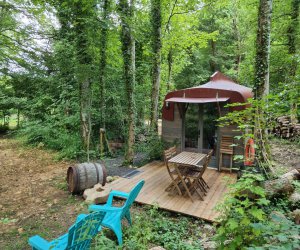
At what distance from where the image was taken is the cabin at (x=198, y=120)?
6.77 metres

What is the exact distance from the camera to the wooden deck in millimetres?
4234

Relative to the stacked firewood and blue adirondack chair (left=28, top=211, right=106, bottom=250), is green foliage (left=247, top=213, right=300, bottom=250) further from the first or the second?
the stacked firewood

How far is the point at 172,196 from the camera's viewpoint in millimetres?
4895

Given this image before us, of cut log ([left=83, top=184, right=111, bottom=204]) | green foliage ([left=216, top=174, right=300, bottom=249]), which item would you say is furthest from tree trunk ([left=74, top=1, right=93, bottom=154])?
green foliage ([left=216, top=174, right=300, bottom=249])

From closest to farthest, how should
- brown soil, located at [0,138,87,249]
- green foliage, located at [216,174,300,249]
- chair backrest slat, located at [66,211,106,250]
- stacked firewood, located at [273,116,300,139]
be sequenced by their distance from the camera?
1. green foliage, located at [216,174,300,249]
2. chair backrest slat, located at [66,211,106,250]
3. brown soil, located at [0,138,87,249]
4. stacked firewood, located at [273,116,300,139]

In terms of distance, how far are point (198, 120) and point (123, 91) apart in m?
3.54

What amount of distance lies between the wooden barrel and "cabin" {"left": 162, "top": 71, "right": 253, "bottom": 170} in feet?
10.3

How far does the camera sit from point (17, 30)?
862 centimetres

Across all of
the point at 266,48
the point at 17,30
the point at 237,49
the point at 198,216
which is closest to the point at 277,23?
the point at 237,49

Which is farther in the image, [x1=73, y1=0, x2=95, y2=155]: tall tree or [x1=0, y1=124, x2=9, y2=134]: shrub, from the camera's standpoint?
[x1=0, y1=124, x2=9, y2=134]: shrub

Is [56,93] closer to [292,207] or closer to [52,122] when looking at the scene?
[52,122]

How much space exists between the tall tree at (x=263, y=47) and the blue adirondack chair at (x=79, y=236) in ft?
16.7

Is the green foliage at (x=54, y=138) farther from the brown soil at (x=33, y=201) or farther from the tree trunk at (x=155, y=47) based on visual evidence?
the tree trunk at (x=155, y=47)

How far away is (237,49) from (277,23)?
504 centimetres
